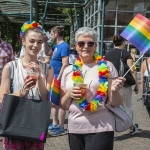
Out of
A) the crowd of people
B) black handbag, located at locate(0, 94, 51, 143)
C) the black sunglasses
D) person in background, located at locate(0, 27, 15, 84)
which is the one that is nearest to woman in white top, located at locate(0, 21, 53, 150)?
the crowd of people

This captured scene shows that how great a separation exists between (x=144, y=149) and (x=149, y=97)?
0.99 m

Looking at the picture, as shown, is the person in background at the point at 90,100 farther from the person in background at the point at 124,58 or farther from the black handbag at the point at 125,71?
the person in background at the point at 124,58

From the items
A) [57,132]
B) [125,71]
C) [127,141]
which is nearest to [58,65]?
[57,132]

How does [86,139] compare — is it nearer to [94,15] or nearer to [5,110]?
[5,110]

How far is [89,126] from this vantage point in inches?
126

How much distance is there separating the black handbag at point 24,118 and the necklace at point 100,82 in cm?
37

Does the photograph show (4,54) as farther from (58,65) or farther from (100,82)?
(100,82)

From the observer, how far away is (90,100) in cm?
321

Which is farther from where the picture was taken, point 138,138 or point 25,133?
point 138,138

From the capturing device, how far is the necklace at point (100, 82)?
317 cm

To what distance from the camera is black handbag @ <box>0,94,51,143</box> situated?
116 inches

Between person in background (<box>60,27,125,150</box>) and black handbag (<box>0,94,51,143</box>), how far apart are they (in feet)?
1.09

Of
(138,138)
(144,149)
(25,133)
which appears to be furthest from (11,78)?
(138,138)

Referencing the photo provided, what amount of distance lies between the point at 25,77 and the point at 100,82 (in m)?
0.71
